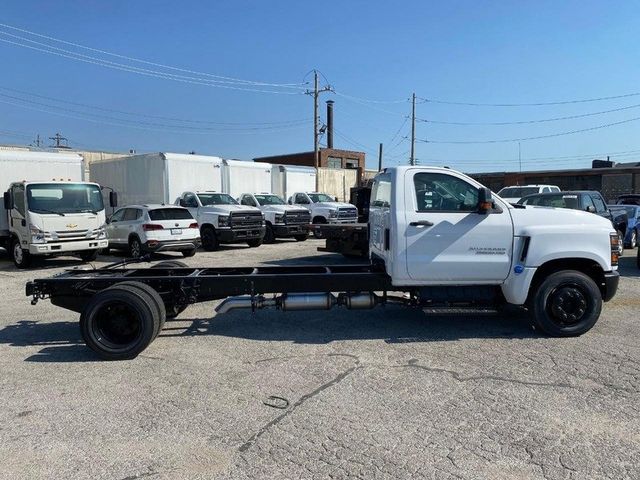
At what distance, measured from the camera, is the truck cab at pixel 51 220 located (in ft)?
44.2

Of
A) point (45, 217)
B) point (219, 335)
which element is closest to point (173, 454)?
point (219, 335)

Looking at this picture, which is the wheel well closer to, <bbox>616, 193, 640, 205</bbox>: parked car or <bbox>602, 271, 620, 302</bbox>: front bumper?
<bbox>602, 271, 620, 302</bbox>: front bumper

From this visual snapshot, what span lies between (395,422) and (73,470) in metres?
2.33

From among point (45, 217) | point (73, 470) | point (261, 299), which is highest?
point (45, 217)

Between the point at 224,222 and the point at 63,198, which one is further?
the point at 224,222

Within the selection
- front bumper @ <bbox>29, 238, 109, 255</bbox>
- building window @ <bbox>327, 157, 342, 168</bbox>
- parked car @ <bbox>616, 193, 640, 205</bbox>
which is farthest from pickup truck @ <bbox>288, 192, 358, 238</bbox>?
building window @ <bbox>327, 157, 342, 168</bbox>

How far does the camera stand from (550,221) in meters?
6.21

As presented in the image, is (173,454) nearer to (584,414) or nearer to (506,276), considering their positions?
(584,414)

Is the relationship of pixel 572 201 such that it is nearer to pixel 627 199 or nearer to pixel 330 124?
pixel 627 199

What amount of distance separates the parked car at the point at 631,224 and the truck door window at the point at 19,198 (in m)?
17.7

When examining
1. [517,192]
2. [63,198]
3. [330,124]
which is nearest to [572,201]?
[517,192]

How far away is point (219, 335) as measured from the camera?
6629 mm

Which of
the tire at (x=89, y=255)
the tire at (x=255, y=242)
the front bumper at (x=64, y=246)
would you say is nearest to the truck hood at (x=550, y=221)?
the front bumper at (x=64, y=246)

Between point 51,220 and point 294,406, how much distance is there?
11752mm
